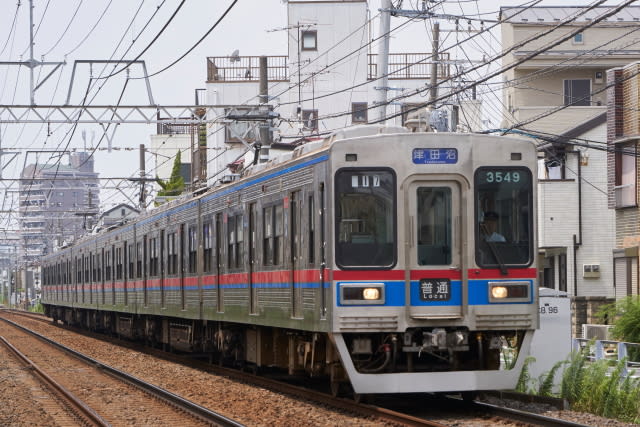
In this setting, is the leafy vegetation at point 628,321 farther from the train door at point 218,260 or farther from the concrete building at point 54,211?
the concrete building at point 54,211

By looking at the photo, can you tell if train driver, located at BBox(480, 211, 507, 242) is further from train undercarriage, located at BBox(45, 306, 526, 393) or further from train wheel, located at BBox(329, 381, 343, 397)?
train wheel, located at BBox(329, 381, 343, 397)

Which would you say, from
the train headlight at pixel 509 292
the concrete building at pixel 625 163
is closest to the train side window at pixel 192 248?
the train headlight at pixel 509 292

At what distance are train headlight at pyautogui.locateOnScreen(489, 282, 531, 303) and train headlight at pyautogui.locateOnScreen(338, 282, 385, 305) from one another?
1181mm

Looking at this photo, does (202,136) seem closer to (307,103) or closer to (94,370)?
(307,103)

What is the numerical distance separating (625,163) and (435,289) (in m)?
16.5

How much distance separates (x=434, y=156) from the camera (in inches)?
488

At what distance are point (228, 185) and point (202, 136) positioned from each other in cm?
3834

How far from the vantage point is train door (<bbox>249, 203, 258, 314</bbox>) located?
51.5 ft

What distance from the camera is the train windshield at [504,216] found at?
1242 centimetres

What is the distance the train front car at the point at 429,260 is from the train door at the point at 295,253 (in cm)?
134

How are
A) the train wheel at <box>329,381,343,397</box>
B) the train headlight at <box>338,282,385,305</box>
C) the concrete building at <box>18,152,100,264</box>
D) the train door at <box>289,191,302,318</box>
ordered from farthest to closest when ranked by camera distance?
the concrete building at <box>18,152,100,264</box> → the train door at <box>289,191,302,318</box> → the train wheel at <box>329,381,343,397</box> → the train headlight at <box>338,282,385,305</box>

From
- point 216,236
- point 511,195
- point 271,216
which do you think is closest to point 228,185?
point 216,236

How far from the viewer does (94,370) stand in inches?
811

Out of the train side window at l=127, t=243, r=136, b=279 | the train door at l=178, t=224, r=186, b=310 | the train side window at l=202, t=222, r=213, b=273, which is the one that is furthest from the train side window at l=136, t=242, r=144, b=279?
the train side window at l=202, t=222, r=213, b=273
